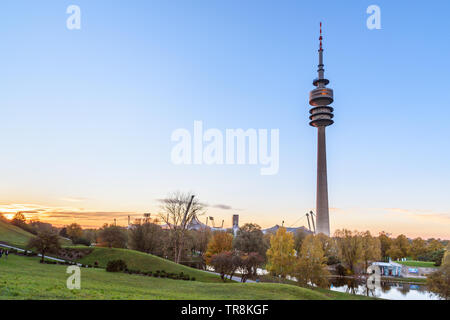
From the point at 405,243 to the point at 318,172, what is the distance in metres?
45.7

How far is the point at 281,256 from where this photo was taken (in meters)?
50.6

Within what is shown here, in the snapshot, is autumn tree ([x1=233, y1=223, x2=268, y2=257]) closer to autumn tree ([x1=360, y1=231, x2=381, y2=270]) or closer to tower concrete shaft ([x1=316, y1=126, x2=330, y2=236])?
autumn tree ([x1=360, y1=231, x2=381, y2=270])

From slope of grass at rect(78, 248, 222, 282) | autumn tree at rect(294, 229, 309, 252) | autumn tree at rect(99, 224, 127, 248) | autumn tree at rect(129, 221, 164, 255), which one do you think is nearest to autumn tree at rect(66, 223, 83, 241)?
autumn tree at rect(99, 224, 127, 248)

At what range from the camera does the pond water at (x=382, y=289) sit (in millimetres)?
46019

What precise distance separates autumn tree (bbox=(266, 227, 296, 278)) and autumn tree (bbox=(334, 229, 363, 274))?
21.1m

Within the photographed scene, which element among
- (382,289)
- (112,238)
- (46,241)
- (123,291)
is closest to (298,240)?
(382,289)

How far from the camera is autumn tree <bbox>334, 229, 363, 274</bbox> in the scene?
2584 inches

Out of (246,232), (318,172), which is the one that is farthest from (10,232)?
(318,172)

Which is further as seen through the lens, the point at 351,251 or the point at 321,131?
the point at 321,131

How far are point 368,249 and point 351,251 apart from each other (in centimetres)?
357

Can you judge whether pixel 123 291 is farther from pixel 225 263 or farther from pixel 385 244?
pixel 385 244

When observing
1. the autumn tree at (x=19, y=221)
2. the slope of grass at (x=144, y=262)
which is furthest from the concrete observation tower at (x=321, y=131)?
the autumn tree at (x=19, y=221)

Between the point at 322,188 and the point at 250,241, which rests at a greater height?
the point at 322,188
